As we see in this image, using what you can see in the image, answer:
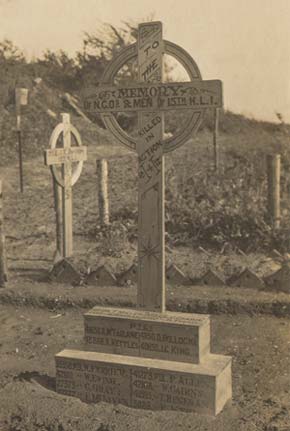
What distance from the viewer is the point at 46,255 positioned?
10.5 meters

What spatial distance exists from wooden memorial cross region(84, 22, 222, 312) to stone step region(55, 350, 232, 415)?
558 mm

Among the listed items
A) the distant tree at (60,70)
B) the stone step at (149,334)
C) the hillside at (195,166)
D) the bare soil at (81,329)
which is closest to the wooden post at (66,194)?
the bare soil at (81,329)

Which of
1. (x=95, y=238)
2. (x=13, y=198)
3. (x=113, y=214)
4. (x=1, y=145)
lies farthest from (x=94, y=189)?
(x=1, y=145)

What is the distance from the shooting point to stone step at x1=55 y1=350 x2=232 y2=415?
16.4ft

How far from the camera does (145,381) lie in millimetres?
5160

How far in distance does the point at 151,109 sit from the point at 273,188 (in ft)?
18.4

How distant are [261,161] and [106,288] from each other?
8.63m

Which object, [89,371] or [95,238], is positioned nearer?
[89,371]

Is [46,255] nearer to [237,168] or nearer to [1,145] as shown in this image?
[237,168]

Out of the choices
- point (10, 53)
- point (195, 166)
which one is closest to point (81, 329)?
point (195, 166)

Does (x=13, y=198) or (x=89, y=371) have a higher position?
(x=13, y=198)

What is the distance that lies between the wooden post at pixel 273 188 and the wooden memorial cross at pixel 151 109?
17.4 ft

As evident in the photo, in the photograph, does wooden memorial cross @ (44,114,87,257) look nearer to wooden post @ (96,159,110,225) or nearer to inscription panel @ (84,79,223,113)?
wooden post @ (96,159,110,225)

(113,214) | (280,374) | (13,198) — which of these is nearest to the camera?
(280,374)
